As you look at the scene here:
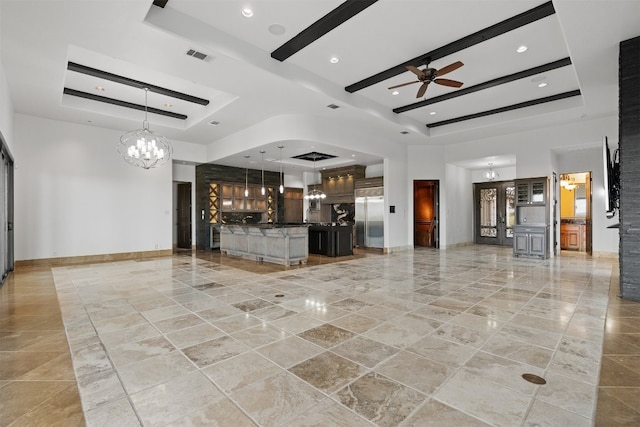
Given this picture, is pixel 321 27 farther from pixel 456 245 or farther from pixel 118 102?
pixel 456 245

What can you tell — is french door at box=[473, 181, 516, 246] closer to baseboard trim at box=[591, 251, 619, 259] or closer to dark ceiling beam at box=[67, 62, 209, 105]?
baseboard trim at box=[591, 251, 619, 259]

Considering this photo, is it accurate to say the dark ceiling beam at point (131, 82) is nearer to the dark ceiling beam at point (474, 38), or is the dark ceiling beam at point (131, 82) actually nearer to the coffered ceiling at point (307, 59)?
the coffered ceiling at point (307, 59)

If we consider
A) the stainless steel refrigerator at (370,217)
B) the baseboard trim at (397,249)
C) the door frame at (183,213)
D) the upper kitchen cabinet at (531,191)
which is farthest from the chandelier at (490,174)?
the door frame at (183,213)

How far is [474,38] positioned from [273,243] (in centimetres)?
557

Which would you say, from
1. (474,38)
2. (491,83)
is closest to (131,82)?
(474,38)

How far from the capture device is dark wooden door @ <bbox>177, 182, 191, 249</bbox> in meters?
10.8

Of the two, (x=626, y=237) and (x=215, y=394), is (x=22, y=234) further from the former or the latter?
(x=626, y=237)

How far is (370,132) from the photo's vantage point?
344 inches

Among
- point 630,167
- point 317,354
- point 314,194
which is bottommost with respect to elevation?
point 317,354

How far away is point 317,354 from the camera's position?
8.53ft

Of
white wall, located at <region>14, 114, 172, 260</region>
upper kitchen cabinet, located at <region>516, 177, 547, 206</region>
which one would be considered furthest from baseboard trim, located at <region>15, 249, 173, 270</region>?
upper kitchen cabinet, located at <region>516, 177, 547, 206</region>

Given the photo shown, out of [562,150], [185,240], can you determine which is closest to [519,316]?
[562,150]

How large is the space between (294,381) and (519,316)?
2.78m

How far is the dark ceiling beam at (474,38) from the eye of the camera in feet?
13.2
